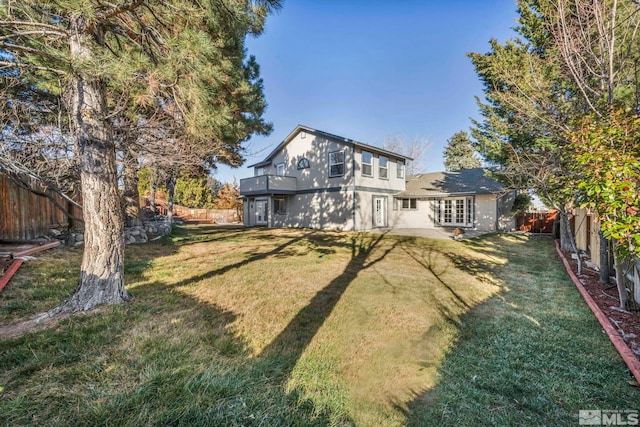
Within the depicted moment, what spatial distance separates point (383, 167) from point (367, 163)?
185 centimetres

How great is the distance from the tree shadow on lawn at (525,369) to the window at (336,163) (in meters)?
12.3

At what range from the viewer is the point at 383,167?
61.9 feet

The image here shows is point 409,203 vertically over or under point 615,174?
over

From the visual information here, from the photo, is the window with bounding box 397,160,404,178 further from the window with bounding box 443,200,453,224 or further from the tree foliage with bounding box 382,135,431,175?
the tree foliage with bounding box 382,135,431,175

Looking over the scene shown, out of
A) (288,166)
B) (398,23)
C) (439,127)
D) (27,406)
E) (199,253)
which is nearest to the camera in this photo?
(27,406)

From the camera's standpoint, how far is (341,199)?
17.2 metres

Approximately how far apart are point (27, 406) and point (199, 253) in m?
7.96

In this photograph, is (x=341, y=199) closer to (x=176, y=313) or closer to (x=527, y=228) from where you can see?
(x=527, y=228)

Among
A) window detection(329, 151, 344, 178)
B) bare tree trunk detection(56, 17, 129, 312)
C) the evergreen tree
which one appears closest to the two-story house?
window detection(329, 151, 344, 178)

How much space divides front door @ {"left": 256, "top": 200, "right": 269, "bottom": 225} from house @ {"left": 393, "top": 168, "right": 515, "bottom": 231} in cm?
996

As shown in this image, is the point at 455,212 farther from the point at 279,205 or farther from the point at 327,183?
the point at 279,205

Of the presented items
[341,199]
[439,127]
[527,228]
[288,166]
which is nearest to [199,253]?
[341,199]

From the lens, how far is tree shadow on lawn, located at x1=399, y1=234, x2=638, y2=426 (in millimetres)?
2732

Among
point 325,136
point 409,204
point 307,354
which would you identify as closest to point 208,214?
point 325,136
